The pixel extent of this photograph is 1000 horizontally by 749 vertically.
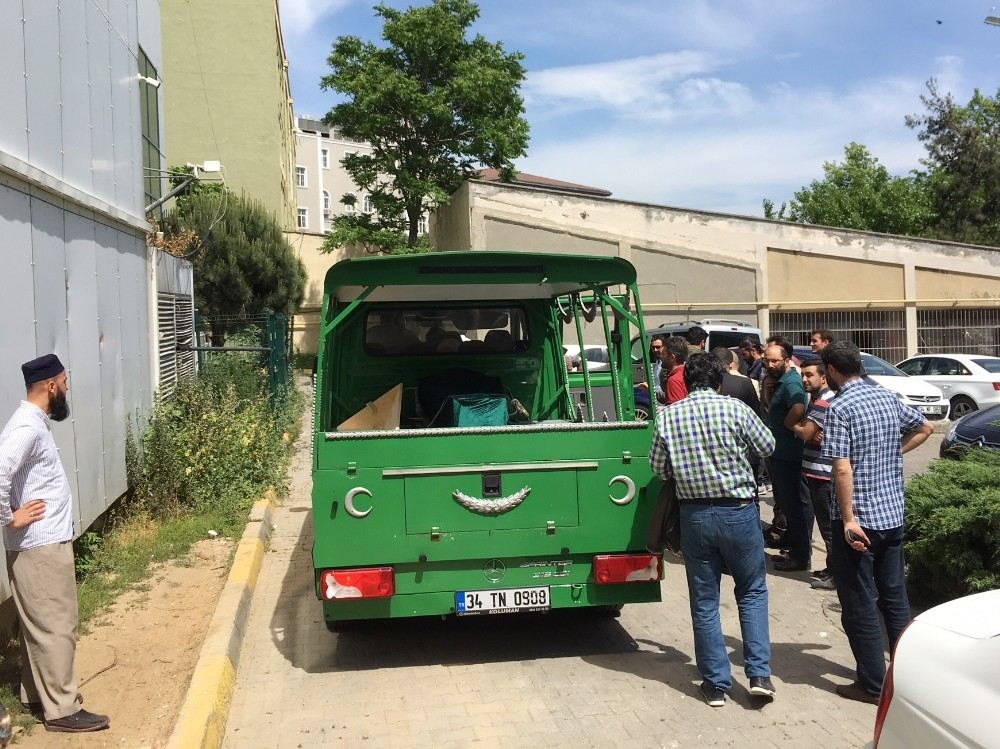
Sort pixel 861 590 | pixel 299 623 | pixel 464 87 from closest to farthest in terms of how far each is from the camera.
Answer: pixel 861 590 → pixel 299 623 → pixel 464 87

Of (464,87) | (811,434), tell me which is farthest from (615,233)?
(811,434)

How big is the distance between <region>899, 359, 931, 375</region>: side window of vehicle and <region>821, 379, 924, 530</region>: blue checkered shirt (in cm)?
1499

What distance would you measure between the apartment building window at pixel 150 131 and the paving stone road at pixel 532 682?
26.9 feet

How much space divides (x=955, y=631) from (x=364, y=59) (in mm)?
31908

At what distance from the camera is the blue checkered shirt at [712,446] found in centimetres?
493

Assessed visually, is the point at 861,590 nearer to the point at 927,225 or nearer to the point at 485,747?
the point at 485,747

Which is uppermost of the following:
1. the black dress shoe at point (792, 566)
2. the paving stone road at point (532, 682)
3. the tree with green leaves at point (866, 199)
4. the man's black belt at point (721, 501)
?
the tree with green leaves at point (866, 199)

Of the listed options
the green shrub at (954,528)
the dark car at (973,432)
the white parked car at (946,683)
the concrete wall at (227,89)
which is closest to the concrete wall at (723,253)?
the concrete wall at (227,89)

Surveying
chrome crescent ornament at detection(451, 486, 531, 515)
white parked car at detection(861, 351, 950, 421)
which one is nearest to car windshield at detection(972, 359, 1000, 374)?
white parked car at detection(861, 351, 950, 421)

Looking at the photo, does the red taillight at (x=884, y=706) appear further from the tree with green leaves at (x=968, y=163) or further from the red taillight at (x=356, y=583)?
the tree with green leaves at (x=968, y=163)

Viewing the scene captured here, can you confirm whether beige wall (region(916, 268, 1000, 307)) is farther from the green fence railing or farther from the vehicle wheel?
the green fence railing

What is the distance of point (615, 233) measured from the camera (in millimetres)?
25719

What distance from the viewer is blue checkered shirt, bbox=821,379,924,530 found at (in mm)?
4879

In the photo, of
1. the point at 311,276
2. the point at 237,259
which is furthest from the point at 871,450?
the point at 311,276
